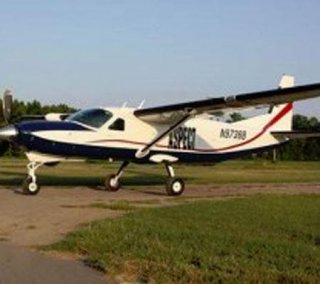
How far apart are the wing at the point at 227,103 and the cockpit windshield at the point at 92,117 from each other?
123 cm

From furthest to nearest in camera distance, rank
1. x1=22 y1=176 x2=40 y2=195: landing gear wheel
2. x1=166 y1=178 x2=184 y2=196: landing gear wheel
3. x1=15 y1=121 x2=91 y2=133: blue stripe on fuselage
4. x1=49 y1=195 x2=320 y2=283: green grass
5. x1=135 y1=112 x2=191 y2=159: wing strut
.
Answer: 1. x1=135 y1=112 x2=191 y2=159: wing strut
2. x1=166 y1=178 x2=184 y2=196: landing gear wheel
3. x1=15 y1=121 x2=91 y2=133: blue stripe on fuselage
4. x1=22 y1=176 x2=40 y2=195: landing gear wheel
5. x1=49 y1=195 x2=320 y2=283: green grass

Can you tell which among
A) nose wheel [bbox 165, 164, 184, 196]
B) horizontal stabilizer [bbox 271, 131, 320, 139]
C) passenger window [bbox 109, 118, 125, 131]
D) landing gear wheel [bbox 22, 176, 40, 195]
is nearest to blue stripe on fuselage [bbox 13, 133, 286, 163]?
passenger window [bbox 109, 118, 125, 131]

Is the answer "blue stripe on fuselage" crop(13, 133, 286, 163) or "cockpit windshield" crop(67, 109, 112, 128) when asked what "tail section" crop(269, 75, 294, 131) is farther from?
"cockpit windshield" crop(67, 109, 112, 128)

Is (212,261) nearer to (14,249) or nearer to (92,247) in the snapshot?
(92,247)

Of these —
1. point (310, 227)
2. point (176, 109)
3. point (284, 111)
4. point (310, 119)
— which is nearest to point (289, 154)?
point (310, 119)

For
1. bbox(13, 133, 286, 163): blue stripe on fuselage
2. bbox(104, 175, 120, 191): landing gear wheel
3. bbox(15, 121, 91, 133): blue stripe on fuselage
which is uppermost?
bbox(15, 121, 91, 133): blue stripe on fuselage

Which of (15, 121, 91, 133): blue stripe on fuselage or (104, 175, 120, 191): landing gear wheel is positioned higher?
(15, 121, 91, 133): blue stripe on fuselage

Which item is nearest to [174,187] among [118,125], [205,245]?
[118,125]

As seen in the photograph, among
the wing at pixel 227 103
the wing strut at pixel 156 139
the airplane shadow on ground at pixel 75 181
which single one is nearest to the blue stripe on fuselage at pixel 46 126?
the wing strut at pixel 156 139

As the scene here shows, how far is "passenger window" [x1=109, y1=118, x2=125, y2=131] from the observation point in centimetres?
2331

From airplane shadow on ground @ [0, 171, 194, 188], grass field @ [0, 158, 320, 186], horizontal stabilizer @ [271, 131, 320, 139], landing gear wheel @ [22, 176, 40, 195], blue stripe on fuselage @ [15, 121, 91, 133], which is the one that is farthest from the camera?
grass field @ [0, 158, 320, 186]

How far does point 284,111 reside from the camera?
30188 millimetres

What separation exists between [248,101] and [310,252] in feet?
41.0

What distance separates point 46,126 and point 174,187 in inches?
187
